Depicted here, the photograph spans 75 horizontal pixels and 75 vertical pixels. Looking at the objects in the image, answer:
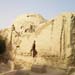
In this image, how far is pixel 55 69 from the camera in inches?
560

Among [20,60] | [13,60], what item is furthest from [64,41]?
[13,60]

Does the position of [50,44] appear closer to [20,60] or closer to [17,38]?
[20,60]

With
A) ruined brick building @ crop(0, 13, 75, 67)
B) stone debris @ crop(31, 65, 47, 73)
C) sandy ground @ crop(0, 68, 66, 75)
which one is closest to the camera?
sandy ground @ crop(0, 68, 66, 75)

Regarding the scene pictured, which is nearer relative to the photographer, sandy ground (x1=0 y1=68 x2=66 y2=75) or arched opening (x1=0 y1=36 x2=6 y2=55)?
sandy ground (x1=0 y1=68 x2=66 y2=75)

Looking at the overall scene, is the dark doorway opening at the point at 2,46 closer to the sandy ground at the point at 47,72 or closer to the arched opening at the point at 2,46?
the arched opening at the point at 2,46

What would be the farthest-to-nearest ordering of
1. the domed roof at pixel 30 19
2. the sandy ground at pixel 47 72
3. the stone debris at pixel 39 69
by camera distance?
the domed roof at pixel 30 19 → the stone debris at pixel 39 69 → the sandy ground at pixel 47 72

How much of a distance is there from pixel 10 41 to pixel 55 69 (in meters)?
8.11

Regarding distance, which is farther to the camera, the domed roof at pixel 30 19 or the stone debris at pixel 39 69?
the domed roof at pixel 30 19

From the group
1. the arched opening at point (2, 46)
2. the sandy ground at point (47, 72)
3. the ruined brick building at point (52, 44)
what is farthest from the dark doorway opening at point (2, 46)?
the sandy ground at point (47, 72)

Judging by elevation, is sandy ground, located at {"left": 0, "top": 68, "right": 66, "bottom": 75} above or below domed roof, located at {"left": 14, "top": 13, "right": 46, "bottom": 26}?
below

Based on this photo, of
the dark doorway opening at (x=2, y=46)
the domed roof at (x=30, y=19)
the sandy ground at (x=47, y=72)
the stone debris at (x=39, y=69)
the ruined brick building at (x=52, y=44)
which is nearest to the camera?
the sandy ground at (x=47, y=72)

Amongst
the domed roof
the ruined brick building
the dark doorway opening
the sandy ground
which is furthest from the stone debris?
the domed roof

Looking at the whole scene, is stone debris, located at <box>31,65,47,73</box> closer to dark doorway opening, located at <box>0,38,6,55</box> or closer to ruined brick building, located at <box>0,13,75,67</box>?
ruined brick building, located at <box>0,13,75,67</box>

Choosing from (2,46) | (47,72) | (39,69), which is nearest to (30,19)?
(2,46)
